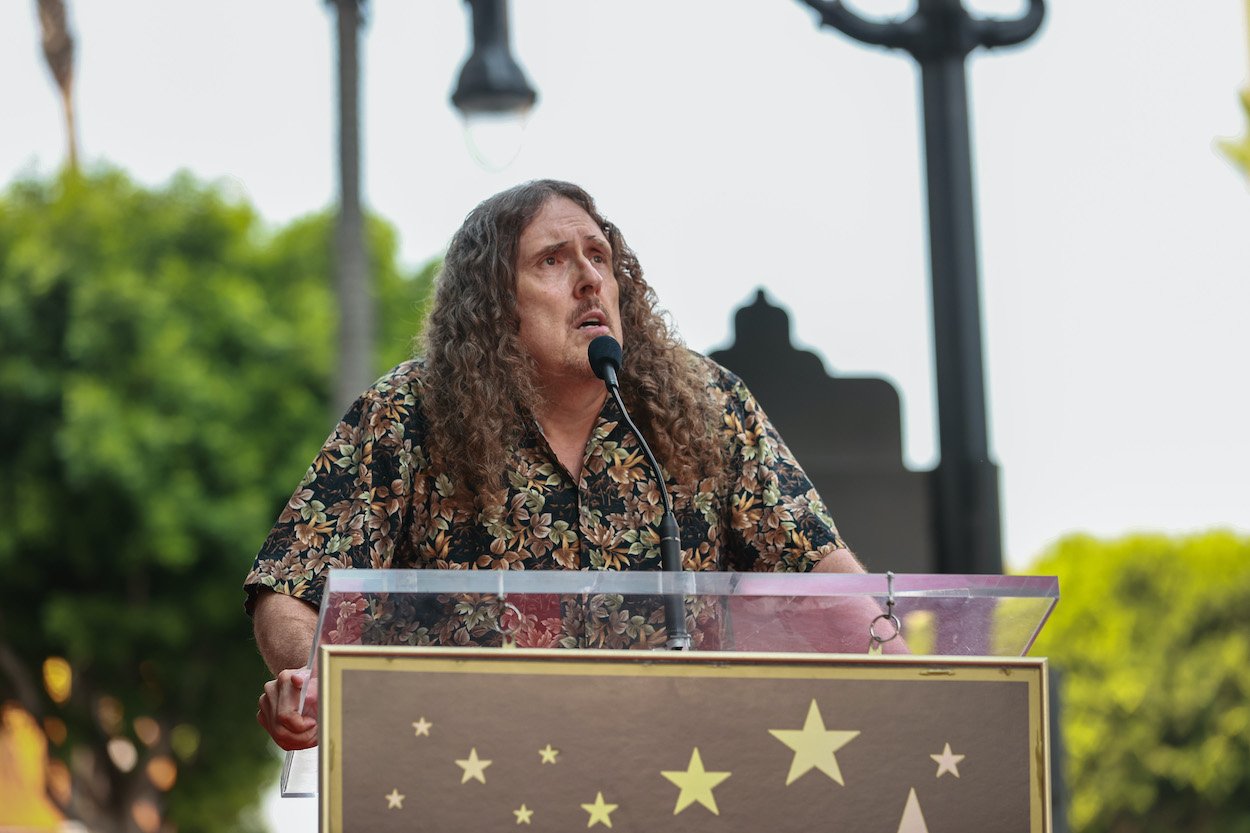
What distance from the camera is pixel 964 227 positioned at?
587 centimetres

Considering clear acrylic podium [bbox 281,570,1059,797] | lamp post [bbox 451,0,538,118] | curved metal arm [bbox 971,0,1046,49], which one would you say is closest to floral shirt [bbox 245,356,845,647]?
clear acrylic podium [bbox 281,570,1059,797]

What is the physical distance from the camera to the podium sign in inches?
97.8

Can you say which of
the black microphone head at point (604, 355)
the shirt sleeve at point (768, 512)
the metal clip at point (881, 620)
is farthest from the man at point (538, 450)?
the metal clip at point (881, 620)

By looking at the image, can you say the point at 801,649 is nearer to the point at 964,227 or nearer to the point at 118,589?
the point at 964,227

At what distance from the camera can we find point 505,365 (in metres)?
3.70

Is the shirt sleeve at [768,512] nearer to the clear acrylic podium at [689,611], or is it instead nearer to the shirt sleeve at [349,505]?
the shirt sleeve at [349,505]

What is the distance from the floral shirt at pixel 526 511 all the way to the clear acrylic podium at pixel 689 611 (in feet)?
1.88

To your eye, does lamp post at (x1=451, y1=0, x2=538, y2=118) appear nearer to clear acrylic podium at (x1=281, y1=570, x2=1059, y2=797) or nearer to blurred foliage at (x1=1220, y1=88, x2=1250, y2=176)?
clear acrylic podium at (x1=281, y1=570, x2=1059, y2=797)

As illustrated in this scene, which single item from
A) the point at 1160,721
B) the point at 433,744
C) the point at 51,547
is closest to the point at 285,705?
the point at 433,744

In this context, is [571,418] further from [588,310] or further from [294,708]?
[294,708]

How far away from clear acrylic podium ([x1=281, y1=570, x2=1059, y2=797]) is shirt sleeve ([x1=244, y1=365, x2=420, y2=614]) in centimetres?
48

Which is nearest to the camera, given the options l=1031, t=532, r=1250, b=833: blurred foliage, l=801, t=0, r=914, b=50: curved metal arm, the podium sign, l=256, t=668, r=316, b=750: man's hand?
the podium sign

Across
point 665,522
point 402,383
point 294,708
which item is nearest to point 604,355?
point 665,522

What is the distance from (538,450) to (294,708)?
1001 millimetres
